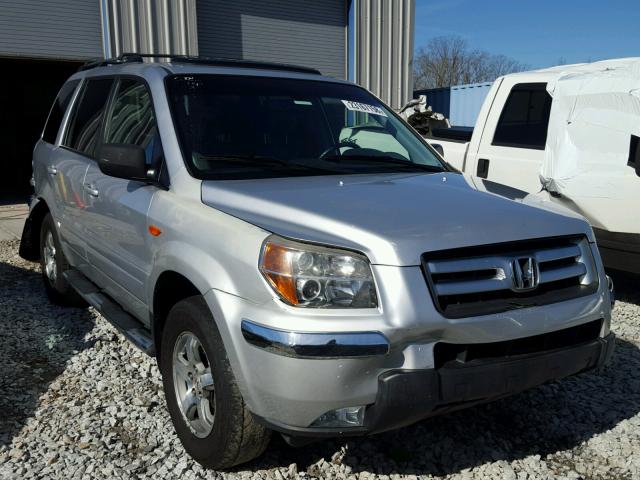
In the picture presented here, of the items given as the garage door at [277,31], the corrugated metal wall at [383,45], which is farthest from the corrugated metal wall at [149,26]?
the corrugated metal wall at [383,45]

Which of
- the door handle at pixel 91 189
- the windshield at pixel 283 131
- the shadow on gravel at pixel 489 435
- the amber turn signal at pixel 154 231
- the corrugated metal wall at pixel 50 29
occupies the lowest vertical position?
the shadow on gravel at pixel 489 435

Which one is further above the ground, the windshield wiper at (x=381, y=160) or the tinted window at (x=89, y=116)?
the tinted window at (x=89, y=116)

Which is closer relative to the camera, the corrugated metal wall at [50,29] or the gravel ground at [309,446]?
the gravel ground at [309,446]

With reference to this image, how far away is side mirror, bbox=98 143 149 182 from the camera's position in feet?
9.87

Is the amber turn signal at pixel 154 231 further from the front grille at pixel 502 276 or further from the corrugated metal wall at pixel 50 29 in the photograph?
the corrugated metal wall at pixel 50 29

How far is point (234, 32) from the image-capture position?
12.3 m

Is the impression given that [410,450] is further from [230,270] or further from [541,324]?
[230,270]

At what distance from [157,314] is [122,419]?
27.8 inches

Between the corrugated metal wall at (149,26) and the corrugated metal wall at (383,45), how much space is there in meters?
3.86

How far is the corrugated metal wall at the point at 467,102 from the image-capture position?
614 inches

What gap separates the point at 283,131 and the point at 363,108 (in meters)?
0.76

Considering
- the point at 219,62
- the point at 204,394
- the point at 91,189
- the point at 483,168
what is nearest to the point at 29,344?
the point at 91,189

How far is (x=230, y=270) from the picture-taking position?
7.93 ft

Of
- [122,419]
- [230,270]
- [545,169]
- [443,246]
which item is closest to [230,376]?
[230,270]
